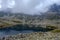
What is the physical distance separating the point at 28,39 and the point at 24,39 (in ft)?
4.74

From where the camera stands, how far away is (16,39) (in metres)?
63.1

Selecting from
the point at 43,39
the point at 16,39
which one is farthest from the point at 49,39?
the point at 16,39

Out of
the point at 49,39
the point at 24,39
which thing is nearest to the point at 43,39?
the point at 49,39

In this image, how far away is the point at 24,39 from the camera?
2448 inches

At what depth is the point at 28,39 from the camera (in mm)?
61906

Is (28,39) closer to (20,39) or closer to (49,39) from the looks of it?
(20,39)

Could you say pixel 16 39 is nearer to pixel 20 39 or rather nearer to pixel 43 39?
pixel 20 39

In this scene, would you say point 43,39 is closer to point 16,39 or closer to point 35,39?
point 35,39

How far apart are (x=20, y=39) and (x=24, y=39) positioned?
1.43 metres

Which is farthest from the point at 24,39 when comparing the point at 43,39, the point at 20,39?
the point at 43,39

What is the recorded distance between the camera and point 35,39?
60.6 m

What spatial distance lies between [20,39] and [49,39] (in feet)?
33.8

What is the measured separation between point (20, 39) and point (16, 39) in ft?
5.44

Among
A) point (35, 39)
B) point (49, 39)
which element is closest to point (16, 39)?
point (35, 39)
